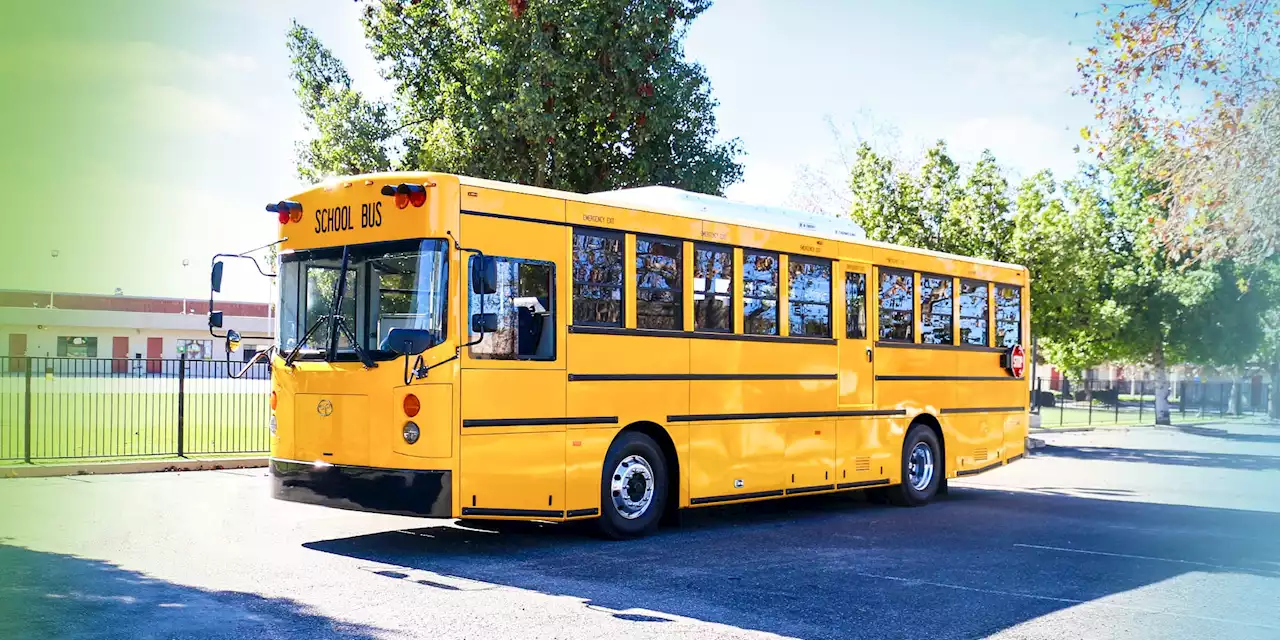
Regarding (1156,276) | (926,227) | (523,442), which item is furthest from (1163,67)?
(1156,276)

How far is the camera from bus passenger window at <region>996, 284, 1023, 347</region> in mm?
16828

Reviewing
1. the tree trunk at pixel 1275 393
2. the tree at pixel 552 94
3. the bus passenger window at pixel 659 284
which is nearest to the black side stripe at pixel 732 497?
the bus passenger window at pixel 659 284

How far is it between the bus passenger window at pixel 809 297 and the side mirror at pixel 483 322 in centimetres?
452

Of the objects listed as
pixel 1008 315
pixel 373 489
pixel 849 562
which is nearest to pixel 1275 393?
pixel 1008 315

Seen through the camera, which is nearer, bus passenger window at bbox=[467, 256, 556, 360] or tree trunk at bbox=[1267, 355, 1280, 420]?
bus passenger window at bbox=[467, 256, 556, 360]

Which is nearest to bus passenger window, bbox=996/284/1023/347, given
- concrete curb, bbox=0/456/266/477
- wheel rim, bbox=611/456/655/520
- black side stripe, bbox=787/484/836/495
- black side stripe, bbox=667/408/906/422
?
black side stripe, bbox=667/408/906/422

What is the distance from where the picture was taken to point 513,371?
10102 mm

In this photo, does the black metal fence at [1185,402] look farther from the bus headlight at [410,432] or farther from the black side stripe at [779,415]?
the bus headlight at [410,432]

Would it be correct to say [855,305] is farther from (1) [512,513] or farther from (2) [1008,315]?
(1) [512,513]

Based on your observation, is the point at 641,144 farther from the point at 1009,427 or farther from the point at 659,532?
the point at 659,532

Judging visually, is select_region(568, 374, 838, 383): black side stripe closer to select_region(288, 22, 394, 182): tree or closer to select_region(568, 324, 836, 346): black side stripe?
select_region(568, 324, 836, 346): black side stripe

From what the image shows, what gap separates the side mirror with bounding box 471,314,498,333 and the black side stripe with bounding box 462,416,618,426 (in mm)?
784

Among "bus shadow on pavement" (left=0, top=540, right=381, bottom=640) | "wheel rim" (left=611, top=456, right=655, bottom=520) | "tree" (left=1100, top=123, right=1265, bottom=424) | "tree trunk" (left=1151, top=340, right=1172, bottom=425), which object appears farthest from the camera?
"tree trunk" (left=1151, top=340, right=1172, bottom=425)

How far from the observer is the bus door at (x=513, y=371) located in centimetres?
970
